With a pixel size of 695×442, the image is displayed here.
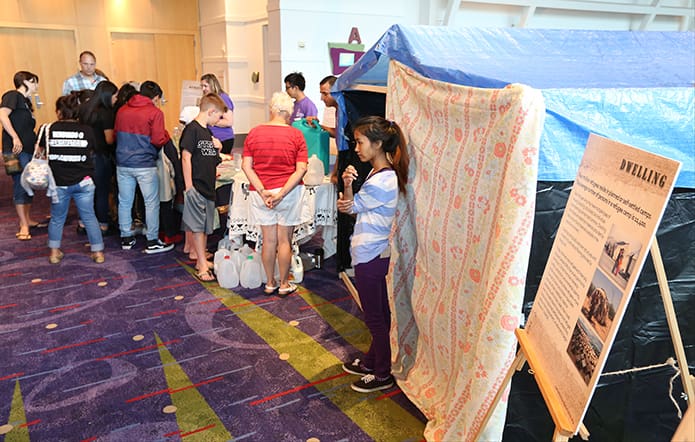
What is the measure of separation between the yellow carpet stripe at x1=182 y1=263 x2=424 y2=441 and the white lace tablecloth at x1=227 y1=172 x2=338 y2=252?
A: 1.54 ft

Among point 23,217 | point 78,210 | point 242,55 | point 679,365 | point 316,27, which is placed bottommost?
point 23,217

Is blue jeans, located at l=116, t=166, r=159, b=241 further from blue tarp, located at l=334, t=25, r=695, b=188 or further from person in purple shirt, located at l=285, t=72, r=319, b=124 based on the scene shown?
blue tarp, located at l=334, t=25, r=695, b=188

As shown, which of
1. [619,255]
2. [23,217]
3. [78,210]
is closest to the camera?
[619,255]

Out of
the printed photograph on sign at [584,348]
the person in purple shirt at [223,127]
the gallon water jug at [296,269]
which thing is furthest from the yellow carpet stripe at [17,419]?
the person in purple shirt at [223,127]

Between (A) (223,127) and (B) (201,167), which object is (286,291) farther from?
(A) (223,127)

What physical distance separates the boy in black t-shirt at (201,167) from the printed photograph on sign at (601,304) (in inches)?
116

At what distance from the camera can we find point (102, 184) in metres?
4.86

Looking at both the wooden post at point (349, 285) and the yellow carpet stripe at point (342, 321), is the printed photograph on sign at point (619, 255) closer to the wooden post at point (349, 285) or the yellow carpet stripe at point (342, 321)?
the yellow carpet stripe at point (342, 321)

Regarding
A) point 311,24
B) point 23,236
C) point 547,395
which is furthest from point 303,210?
point 311,24

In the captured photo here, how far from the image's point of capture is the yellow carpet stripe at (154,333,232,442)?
91.9 inches

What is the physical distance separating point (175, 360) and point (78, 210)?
6.03 feet

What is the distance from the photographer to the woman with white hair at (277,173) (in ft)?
11.0

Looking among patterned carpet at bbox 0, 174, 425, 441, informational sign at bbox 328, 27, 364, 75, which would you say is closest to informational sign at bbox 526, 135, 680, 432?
patterned carpet at bbox 0, 174, 425, 441

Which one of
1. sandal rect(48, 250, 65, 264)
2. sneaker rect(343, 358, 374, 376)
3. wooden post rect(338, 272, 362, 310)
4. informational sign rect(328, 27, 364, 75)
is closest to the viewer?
sneaker rect(343, 358, 374, 376)
